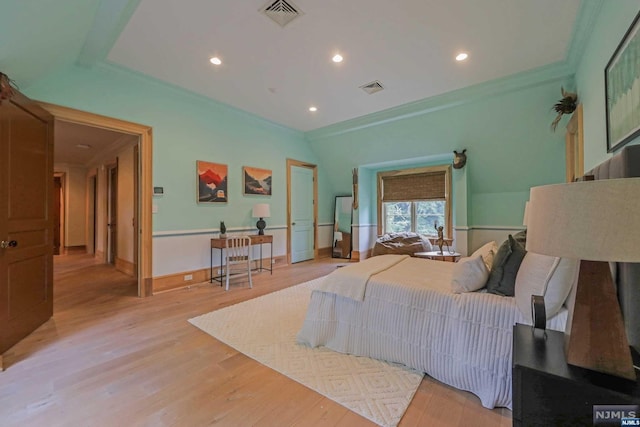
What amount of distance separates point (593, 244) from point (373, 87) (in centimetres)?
341

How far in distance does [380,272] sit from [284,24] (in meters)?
2.40

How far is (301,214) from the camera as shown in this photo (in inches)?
233

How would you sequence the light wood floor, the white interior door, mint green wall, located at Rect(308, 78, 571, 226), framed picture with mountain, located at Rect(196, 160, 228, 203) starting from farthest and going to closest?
the white interior door
framed picture with mountain, located at Rect(196, 160, 228, 203)
mint green wall, located at Rect(308, 78, 571, 226)
the light wood floor

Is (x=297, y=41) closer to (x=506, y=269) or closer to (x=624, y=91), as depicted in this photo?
(x=624, y=91)

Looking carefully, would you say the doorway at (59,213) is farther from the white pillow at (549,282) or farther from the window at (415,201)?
the white pillow at (549,282)

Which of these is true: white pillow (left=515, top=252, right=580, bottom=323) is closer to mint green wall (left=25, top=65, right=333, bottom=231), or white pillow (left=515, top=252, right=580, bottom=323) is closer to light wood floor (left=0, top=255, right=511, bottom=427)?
light wood floor (left=0, top=255, right=511, bottom=427)

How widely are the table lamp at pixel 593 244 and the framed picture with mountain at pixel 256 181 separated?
4.28 metres

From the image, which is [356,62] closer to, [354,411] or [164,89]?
[164,89]

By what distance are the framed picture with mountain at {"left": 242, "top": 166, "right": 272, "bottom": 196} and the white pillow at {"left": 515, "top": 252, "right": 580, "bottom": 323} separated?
414 centimetres

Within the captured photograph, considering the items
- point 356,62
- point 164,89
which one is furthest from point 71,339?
point 356,62

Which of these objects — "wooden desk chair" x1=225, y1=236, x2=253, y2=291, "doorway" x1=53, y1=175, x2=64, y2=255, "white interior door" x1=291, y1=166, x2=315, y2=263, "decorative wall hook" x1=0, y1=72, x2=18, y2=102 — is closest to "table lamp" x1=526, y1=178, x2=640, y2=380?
"decorative wall hook" x1=0, y1=72, x2=18, y2=102

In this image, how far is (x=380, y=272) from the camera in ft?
7.24

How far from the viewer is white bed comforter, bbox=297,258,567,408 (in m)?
1.52

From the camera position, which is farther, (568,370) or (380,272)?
(380,272)
